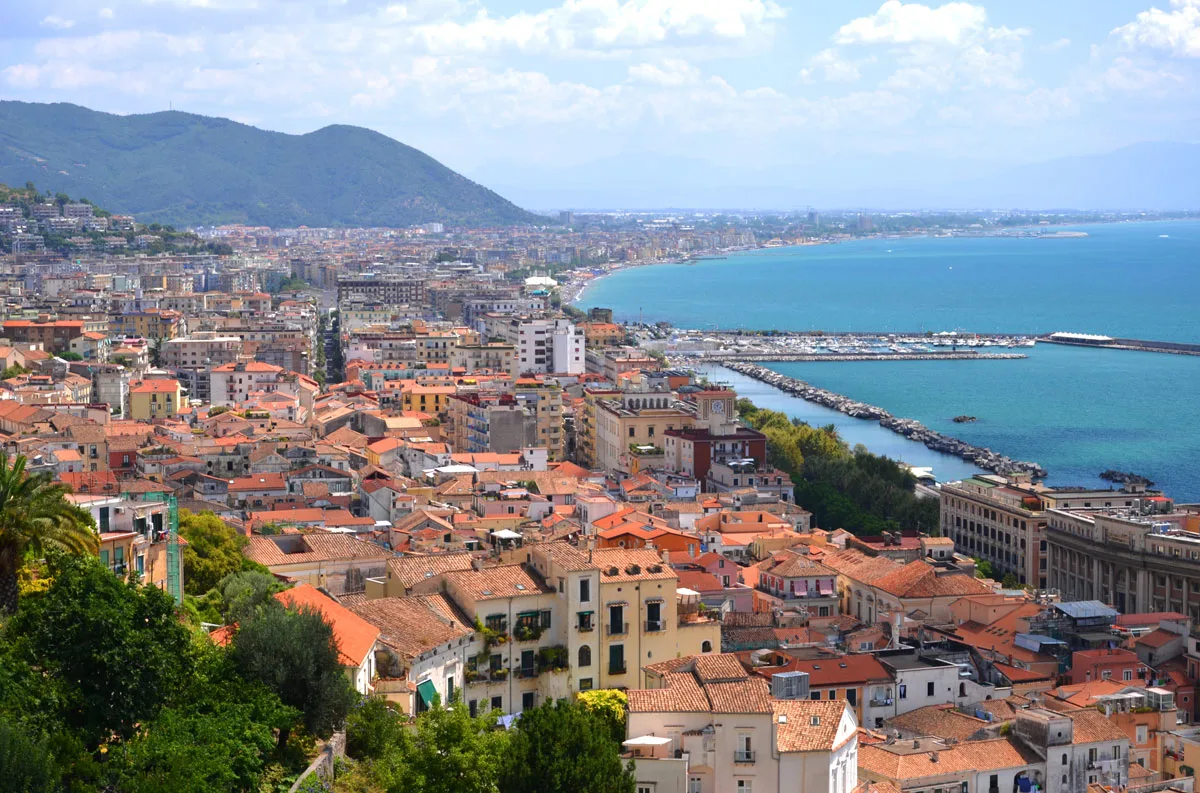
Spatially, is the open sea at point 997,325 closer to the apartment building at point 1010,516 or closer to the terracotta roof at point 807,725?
the apartment building at point 1010,516

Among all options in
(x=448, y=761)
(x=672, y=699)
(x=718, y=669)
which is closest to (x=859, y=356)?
(x=718, y=669)

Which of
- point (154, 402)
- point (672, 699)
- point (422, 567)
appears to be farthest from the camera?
point (154, 402)

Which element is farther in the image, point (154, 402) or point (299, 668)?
point (154, 402)

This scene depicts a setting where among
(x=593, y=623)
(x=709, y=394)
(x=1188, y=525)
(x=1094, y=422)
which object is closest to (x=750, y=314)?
(x=1094, y=422)

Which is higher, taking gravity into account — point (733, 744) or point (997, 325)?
point (733, 744)

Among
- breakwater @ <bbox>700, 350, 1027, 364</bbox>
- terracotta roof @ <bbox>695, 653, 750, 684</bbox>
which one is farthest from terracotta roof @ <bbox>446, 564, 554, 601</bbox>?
breakwater @ <bbox>700, 350, 1027, 364</bbox>

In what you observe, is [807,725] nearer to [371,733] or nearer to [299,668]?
[371,733]

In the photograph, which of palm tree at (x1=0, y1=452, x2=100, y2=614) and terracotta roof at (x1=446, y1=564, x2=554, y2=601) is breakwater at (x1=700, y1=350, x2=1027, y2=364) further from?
palm tree at (x1=0, y1=452, x2=100, y2=614)

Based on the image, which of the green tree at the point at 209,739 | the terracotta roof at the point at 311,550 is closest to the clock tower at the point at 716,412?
the terracotta roof at the point at 311,550

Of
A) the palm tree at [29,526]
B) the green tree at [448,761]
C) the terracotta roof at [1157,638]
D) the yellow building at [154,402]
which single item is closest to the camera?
the green tree at [448,761]
